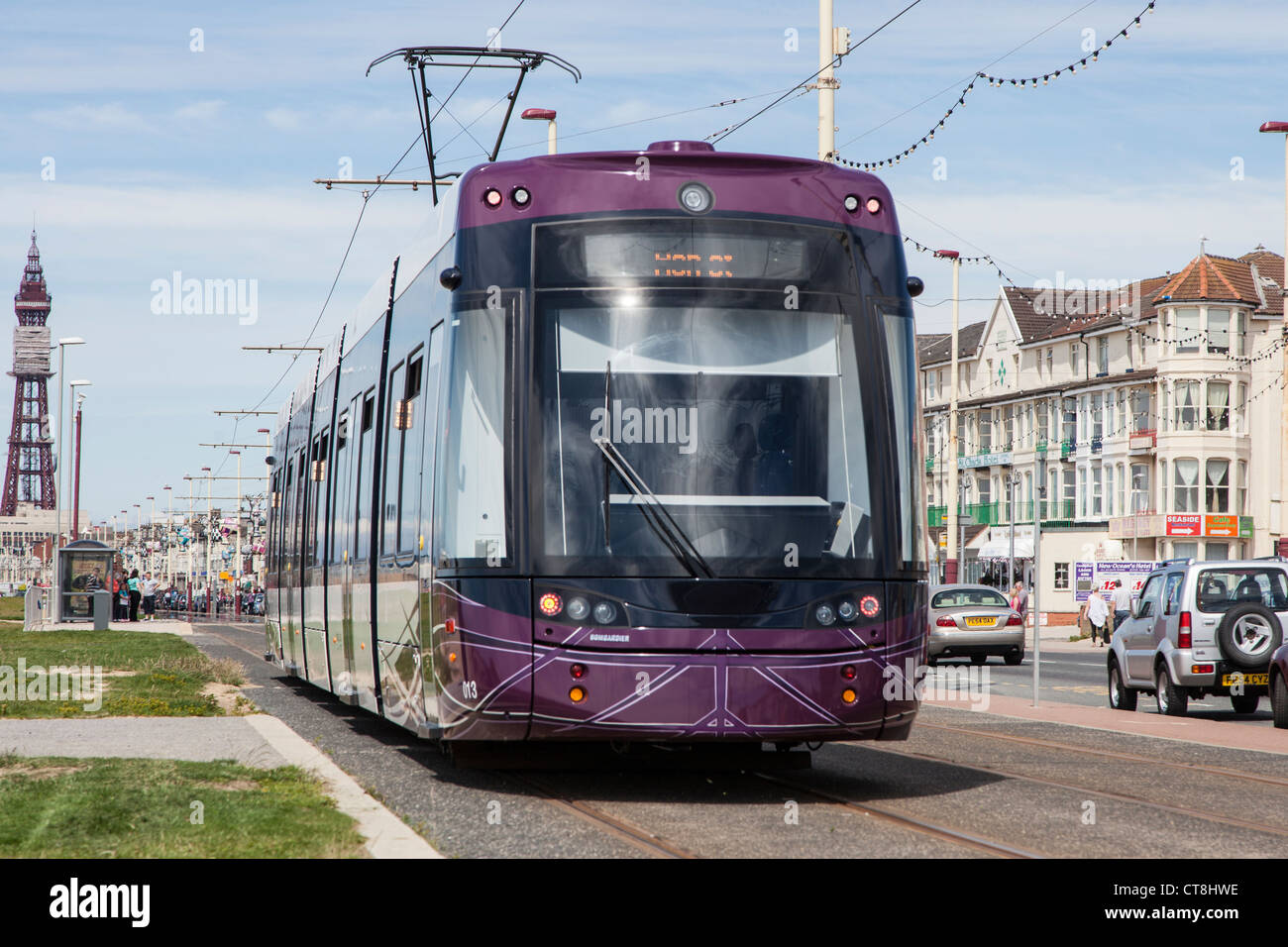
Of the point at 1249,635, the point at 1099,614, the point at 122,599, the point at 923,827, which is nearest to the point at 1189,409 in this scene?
the point at 1099,614

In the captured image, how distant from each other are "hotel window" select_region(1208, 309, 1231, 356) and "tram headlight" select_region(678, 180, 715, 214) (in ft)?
204

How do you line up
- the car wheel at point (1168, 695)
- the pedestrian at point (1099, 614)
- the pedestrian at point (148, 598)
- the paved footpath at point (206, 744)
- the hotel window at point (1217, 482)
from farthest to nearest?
1. the hotel window at point (1217, 482)
2. the pedestrian at point (148, 598)
3. the pedestrian at point (1099, 614)
4. the car wheel at point (1168, 695)
5. the paved footpath at point (206, 744)

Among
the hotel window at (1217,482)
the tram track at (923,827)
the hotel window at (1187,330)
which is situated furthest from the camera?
the hotel window at (1217,482)

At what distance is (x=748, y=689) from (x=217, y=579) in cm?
12818

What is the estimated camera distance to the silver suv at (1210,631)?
757 inches

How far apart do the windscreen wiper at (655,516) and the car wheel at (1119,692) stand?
42.6 feet

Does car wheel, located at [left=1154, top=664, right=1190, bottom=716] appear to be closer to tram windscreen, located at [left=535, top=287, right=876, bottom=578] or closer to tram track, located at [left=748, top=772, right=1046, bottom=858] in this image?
tram track, located at [left=748, top=772, right=1046, bottom=858]

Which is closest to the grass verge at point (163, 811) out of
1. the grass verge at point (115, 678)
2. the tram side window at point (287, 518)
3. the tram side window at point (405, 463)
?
the tram side window at point (405, 463)

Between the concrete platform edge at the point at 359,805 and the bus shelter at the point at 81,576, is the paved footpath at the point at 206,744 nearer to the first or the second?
the concrete platform edge at the point at 359,805

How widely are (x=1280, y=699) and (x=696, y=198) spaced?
34.2 feet

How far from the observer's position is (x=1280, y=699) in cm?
1828

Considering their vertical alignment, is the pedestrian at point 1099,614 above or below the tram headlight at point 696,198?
below

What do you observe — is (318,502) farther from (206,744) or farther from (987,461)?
(987,461)
